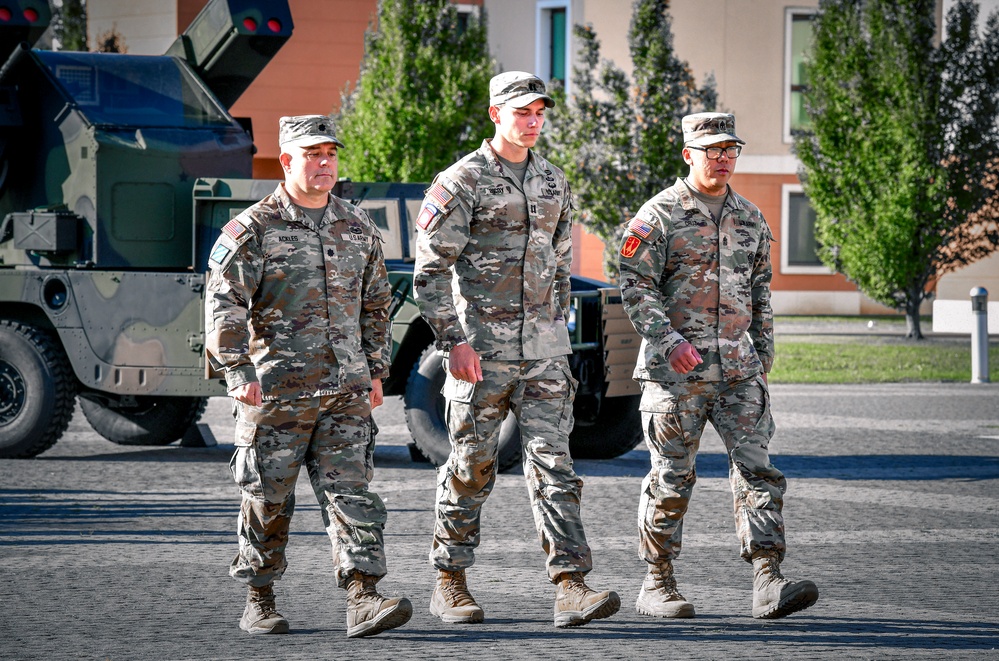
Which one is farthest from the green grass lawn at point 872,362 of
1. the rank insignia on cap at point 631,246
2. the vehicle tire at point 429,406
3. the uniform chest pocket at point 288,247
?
the uniform chest pocket at point 288,247

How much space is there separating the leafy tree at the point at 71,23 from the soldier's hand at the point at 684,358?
112ft

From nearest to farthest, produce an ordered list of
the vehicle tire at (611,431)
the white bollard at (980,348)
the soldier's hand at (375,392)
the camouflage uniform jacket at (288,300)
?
1. the camouflage uniform jacket at (288,300)
2. the soldier's hand at (375,392)
3. the vehicle tire at (611,431)
4. the white bollard at (980,348)

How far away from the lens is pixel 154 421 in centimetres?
1191

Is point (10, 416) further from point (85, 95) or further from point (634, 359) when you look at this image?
point (634, 359)

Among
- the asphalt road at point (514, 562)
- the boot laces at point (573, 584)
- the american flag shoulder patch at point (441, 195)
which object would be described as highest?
the american flag shoulder patch at point (441, 195)

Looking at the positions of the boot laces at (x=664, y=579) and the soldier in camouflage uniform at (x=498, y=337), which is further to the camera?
the boot laces at (x=664, y=579)

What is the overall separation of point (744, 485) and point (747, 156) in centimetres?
2883

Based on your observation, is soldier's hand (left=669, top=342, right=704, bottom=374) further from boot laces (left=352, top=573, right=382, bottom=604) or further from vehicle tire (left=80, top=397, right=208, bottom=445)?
vehicle tire (left=80, top=397, right=208, bottom=445)

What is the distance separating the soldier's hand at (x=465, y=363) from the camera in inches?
229

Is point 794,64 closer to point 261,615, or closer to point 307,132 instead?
point 307,132

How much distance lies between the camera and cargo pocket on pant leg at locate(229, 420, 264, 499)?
5691 millimetres

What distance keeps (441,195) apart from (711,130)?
1.08 m

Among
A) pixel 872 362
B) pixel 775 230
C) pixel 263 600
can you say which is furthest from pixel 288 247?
pixel 775 230

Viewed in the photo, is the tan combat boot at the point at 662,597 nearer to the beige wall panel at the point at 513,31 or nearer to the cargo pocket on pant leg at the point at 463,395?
the cargo pocket on pant leg at the point at 463,395
